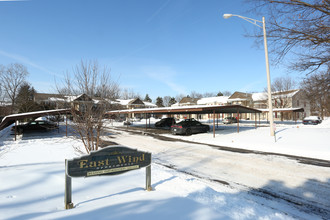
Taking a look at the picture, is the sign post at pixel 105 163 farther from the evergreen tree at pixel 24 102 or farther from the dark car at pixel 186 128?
the evergreen tree at pixel 24 102

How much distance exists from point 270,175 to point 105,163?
5557 mm

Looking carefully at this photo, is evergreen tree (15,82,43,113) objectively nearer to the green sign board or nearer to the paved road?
the paved road

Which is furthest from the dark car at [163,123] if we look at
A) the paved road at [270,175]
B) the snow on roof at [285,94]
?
the snow on roof at [285,94]

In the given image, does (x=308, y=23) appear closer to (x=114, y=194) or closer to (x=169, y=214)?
(x=169, y=214)

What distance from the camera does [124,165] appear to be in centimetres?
395

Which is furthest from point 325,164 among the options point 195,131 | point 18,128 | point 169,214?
point 18,128

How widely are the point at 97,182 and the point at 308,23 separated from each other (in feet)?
24.9

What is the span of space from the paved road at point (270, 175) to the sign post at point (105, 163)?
296cm

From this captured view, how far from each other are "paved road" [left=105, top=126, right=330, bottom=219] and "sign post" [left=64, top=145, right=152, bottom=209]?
2964 millimetres

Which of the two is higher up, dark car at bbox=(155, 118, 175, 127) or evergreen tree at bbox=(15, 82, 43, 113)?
evergreen tree at bbox=(15, 82, 43, 113)

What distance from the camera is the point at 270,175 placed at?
6.14m

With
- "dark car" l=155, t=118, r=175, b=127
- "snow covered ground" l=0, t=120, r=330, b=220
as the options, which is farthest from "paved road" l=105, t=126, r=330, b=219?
"dark car" l=155, t=118, r=175, b=127

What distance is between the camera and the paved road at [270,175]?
443 cm

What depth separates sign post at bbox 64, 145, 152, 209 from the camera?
3.30 metres
